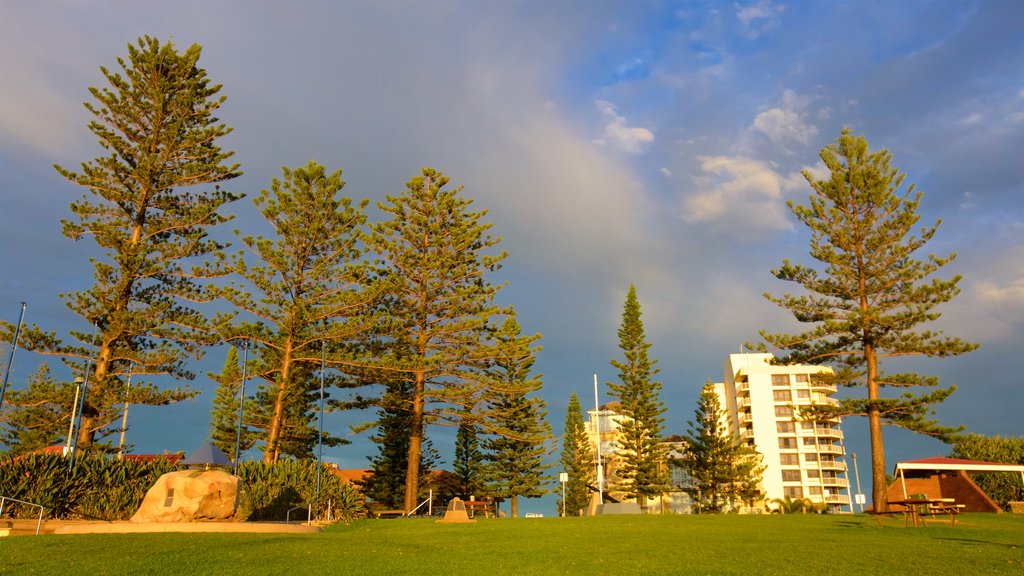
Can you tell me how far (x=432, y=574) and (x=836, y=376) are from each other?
64.0 ft

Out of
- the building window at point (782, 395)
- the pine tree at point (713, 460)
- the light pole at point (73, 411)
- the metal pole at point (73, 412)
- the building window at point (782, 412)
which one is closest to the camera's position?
the light pole at point (73, 411)

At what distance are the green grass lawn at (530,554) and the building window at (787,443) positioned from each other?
166 feet

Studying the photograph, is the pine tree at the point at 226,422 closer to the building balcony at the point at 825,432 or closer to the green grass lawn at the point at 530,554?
the green grass lawn at the point at 530,554

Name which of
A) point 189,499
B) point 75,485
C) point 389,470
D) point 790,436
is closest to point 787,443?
point 790,436

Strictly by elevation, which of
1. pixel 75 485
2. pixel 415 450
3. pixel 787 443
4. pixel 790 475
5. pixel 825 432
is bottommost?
pixel 75 485

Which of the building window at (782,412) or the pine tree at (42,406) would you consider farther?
the building window at (782,412)

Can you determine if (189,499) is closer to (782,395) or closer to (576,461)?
(576,461)

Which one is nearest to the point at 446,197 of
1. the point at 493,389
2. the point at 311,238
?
the point at 311,238

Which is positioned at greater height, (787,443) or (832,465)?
(787,443)

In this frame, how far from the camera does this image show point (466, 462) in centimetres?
3900

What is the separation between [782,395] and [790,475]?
23.9 feet

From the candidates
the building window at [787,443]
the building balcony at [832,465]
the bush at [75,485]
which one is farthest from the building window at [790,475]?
the bush at [75,485]

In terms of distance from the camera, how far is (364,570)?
764 centimetres

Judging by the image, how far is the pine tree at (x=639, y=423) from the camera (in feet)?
129
